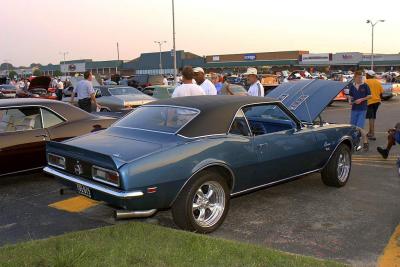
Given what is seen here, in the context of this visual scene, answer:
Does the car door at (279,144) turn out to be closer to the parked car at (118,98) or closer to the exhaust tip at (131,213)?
the exhaust tip at (131,213)

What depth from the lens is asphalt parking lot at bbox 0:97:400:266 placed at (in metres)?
4.59

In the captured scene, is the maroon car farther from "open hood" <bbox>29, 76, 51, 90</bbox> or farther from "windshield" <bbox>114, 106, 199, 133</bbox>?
"open hood" <bbox>29, 76, 51, 90</bbox>

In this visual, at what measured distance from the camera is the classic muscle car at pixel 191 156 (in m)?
4.34

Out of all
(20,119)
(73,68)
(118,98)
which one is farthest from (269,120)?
(73,68)

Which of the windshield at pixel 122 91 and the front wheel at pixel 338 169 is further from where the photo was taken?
the windshield at pixel 122 91

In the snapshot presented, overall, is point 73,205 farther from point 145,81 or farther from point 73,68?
point 73,68

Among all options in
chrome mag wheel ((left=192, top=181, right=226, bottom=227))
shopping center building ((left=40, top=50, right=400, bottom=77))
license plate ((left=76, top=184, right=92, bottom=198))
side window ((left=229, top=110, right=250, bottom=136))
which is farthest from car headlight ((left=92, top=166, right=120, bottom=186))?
shopping center building ((left=40, top=50, right=400, bottom=77))

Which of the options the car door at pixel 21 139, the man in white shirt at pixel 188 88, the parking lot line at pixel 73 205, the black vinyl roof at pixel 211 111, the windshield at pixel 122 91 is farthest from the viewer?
the windshield at pixel 122 91

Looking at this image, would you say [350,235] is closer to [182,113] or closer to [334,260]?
[334,260]

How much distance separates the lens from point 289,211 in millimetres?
5617

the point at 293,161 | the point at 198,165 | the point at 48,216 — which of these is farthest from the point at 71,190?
the point at 293,161

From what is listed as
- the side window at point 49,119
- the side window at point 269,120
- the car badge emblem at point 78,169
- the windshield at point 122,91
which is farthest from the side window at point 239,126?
the windshield at point 122,91

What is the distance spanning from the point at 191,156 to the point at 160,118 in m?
0.93

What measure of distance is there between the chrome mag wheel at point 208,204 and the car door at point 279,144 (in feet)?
2.03
